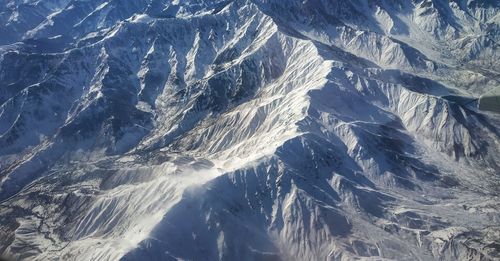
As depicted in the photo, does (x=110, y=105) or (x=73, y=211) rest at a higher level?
(x=110, y=105)

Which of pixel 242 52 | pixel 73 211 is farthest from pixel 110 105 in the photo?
pixel 73 211

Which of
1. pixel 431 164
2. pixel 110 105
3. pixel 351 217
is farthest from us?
pixel 110 105

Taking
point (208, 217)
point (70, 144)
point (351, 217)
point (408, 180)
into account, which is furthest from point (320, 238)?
point (70, 144)

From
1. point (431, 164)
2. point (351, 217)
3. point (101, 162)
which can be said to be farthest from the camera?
point (101, 162)

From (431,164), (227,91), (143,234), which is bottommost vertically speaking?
(431,164)

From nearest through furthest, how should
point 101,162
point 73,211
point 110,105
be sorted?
point 73,211 < point 101,162 < point 110,105

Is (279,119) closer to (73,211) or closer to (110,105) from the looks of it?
(73,211)

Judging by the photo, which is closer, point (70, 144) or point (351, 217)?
point (351, 217)

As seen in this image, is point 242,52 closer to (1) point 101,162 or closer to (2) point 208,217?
(1) point 101,162

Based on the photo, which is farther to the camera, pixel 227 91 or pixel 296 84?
pixel 227 91
